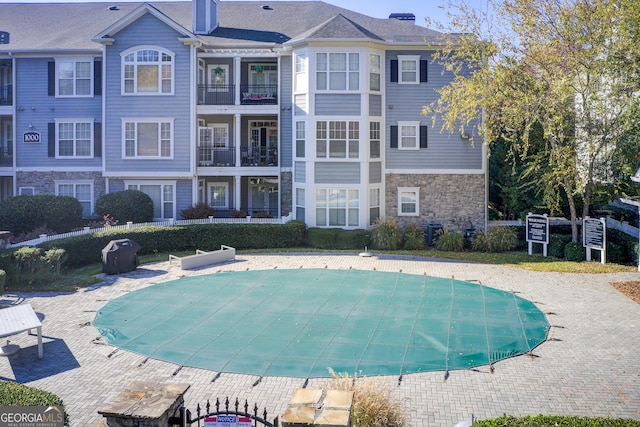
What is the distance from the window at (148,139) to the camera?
97.7 ft

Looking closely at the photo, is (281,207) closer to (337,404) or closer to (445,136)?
(445,136)

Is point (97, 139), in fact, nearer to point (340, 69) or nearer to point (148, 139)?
point (148, 139)

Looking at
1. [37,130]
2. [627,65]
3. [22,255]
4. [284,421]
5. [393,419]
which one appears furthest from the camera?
[37,130]

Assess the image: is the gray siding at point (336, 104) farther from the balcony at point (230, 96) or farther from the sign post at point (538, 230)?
the sign post at point (538, 230)

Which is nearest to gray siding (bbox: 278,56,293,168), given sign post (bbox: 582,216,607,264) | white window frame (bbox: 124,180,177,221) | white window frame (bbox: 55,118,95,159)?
white window frame (bbox: 124,180,177,221)

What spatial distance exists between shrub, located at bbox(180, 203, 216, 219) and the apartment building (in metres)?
1.13

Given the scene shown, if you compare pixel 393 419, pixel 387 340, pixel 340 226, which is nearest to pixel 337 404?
pixel 393 419

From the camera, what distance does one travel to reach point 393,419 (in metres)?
9.20

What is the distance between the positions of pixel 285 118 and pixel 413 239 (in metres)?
8.56

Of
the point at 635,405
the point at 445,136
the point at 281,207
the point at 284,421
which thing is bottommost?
the point at 635,405

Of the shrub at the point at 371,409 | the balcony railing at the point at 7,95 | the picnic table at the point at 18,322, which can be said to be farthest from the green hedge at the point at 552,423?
the balcony railing at the point at 7,95

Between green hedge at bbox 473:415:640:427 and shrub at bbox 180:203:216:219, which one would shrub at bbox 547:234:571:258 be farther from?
green hedge at bbox 473:415:640:427

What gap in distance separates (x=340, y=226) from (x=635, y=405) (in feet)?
61.5

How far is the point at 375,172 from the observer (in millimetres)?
28797
